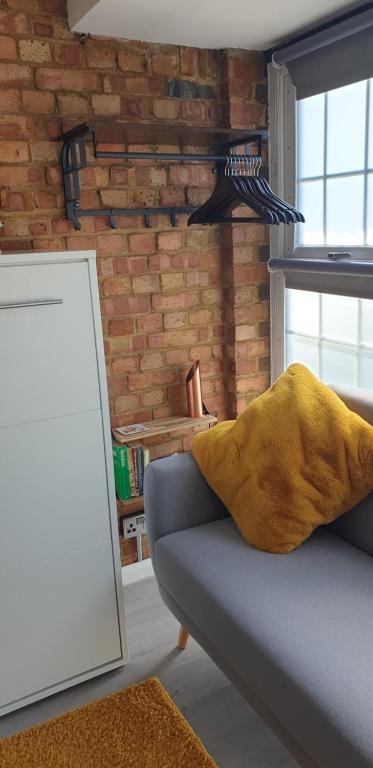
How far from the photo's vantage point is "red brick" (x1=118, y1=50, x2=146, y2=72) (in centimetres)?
228

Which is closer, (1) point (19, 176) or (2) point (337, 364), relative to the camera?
(1) point (19, 176)

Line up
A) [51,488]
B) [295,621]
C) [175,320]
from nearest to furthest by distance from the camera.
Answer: [295,621]
[51,488]
[175,320]

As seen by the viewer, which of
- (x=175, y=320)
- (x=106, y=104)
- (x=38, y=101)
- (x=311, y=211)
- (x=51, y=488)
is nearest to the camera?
(x=51, y=488)

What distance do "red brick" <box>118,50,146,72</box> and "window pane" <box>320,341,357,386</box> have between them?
49.8 inches

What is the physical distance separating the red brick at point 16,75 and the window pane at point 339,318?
1.33 m

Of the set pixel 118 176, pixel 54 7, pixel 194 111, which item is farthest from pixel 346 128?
pixel 54 7

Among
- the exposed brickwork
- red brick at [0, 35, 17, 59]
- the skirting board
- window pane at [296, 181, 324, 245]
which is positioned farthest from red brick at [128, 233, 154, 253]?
the skirting board

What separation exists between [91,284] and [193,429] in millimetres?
1056

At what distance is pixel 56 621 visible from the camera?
201 cm

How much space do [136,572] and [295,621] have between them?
47.2 inches

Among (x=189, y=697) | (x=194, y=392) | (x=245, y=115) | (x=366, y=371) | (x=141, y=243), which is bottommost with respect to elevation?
(x=189, y=697)

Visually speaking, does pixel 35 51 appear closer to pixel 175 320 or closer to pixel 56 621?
pixel 175 320

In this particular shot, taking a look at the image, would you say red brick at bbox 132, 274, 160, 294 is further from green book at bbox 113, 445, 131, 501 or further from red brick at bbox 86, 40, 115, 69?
red brick at bbox 86, 40, 115, 69

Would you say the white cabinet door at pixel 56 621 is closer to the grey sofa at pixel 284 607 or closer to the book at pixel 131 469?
the grey sofa at pixel 284 607
